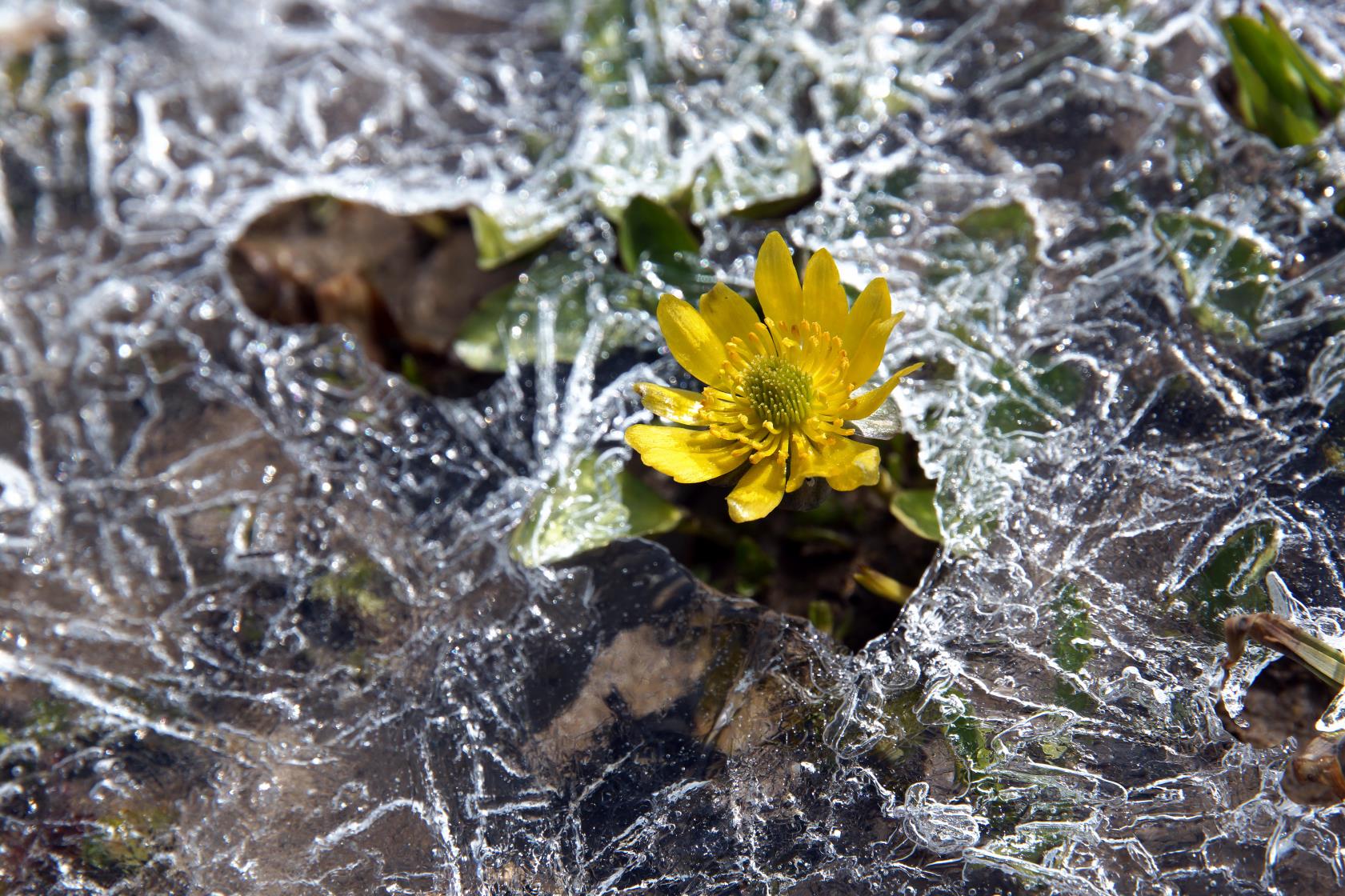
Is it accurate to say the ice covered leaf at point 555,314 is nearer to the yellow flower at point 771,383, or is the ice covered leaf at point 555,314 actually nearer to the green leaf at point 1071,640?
the yellow flower at point 771,383

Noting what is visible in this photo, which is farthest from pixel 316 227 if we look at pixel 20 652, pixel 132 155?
pixel 20 652

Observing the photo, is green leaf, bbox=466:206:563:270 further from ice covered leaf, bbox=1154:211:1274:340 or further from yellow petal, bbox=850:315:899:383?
ice covered leaf, bbox=1154:211:1274:340

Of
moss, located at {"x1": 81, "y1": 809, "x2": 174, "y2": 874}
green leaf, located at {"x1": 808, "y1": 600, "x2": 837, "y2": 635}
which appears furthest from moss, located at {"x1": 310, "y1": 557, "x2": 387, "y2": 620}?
green leaf, located at {"x1": 808, "y1": 600, "x2": 837, "y2": 635}

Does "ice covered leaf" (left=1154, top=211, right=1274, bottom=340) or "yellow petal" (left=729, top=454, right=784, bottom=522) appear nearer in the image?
"yellow petal" (left=729, top=454, right=784, bottom=522)

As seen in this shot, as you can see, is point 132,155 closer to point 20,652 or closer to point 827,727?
point 20,652

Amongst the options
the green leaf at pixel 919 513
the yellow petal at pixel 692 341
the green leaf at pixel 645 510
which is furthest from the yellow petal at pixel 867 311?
the green leaf at pixel 645 510

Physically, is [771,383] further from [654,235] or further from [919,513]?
[654,235]

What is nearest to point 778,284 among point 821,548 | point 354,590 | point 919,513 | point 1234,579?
point 919,513
